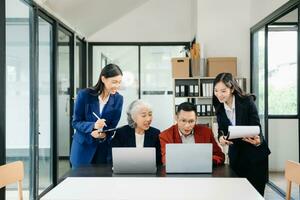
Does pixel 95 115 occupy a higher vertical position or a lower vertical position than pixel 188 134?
higher

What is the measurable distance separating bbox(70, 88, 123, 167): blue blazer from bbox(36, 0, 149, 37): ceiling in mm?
1471

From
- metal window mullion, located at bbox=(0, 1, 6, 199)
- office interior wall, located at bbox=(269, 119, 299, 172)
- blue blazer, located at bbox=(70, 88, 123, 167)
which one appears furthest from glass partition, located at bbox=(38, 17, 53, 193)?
office interior wall, located at bbox=(269, 119, 299, 172)

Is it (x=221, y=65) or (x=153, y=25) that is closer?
(x=221, y=65)

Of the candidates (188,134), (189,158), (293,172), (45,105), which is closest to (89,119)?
(188,134)

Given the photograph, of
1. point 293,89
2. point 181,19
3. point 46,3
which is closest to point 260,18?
point 293,89

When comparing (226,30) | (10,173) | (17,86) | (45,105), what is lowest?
(10,173)

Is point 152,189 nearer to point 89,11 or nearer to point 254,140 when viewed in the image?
point 254,140

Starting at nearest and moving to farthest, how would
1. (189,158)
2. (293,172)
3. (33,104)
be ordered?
(293,172) → (189,158) → (33,104)

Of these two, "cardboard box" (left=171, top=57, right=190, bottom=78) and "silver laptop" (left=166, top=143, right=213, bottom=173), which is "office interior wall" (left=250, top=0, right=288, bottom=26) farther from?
"silver laptop" (left=166, top=143, right=213, bottom=173)

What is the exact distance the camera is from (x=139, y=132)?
297cm

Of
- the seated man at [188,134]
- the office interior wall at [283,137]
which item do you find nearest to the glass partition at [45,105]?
the seated man at [188,134]

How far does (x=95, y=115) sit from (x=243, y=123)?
1261mm

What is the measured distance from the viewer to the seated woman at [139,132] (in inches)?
115

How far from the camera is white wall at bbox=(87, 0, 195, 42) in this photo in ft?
23.1
